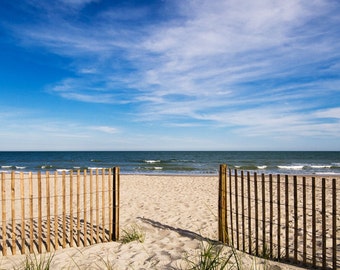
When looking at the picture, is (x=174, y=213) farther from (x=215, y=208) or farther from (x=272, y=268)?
(x=272, y=268)

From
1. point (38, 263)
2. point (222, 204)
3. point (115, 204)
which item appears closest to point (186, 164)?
point (115, 204)

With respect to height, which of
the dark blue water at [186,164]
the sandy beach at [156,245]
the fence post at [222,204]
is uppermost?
the fence post at [222,204]

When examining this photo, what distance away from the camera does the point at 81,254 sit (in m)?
5.31

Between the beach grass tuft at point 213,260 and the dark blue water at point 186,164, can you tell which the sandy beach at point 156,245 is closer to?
the beach grass tuft at point 213,260

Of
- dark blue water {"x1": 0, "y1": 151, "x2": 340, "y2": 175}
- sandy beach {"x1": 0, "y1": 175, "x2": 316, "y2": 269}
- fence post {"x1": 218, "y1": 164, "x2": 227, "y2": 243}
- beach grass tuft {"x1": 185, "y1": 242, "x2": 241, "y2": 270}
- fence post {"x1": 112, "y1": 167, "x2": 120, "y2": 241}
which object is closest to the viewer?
beach grass tuft {"x1": 185, "y1": 242, "x2": 241, "y2": 270}

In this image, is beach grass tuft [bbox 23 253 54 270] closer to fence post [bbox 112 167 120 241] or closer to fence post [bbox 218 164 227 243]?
fence post [bbox 112 167 120 241]

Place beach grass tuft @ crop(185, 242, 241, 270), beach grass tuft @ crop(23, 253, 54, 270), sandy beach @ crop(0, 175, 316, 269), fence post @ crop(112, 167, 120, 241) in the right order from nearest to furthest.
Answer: beach grass tuft @ crop(185, 242, 241, 270) → beach grass tuft @ crop(23, 253, 54, 270) → sandy beach @ crop(0, 175, 316, 269) → fence post @ crop(112, 167, 120, 241)

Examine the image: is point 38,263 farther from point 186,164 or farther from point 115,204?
point 186,164

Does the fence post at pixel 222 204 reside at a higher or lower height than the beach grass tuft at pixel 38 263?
higher

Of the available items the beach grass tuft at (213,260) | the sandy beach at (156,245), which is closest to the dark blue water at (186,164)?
the sandy beach at (156,245)

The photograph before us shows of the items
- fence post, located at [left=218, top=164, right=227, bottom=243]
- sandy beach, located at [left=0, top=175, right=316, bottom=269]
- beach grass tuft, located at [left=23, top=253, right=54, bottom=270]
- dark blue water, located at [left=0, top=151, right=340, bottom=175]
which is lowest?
dark blue water, located at [left=0, top=151, right=340, bottom=175]

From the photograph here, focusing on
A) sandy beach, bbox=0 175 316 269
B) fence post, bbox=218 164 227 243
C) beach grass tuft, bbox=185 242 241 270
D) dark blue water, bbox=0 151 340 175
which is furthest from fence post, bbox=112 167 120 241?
dark blue water, bbox=0 151 340 175

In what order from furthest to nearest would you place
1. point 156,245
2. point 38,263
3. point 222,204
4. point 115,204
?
1. point 115,204
2. point 222,204
3. point 156,245
4. point 38,263

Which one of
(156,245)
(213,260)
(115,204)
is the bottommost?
(156,245)
